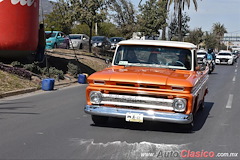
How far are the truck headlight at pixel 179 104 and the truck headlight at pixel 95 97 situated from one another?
4.86 feet

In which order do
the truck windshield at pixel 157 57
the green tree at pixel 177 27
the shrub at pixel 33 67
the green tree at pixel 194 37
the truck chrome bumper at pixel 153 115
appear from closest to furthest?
the truck chrome bumper at pixel 153 115, the truck windshield at pixel 157 57, the shrub at pixel 33 67, the green tree at pixel 177 27, the green tree at pixel 194 37

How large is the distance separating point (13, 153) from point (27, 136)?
1.28 m

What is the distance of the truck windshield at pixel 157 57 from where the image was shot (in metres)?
9.28

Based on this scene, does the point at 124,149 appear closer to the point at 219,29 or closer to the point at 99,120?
the point at 99,120

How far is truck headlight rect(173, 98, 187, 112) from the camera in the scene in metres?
7.80

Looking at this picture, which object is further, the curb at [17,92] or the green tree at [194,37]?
the green tree at [194,37]

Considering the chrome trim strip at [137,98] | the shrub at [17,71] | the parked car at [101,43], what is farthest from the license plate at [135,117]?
the parked car at [101,43]

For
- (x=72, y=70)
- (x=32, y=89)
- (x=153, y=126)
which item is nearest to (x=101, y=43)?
(x=72, y=70)

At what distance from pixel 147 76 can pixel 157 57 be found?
1.41 metres

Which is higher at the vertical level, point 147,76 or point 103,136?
point 147,76

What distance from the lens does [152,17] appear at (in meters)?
41.9

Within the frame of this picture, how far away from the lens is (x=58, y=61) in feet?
77.4

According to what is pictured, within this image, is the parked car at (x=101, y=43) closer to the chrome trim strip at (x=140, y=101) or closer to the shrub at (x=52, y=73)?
the shrub at (x=52, y=73)

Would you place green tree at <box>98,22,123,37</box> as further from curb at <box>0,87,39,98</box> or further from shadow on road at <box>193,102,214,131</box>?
shadow on road at <box>193,102,214,131</box>
